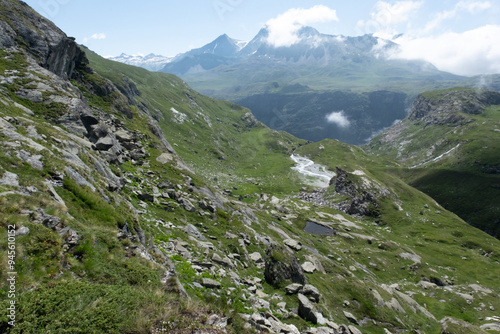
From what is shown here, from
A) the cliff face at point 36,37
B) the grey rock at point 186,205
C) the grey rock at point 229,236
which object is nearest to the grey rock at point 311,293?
the grey rock at point 229,236

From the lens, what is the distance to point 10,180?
1491cm

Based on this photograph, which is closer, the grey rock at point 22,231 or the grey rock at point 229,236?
the grey rock at point 22,231

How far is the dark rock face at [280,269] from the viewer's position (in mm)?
29917

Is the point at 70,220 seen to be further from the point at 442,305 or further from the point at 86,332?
the point at 442,305

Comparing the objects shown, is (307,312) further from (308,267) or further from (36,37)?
(36,37)

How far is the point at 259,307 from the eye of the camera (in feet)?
69.6

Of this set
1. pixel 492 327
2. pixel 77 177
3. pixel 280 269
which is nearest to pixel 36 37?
pixel 77 177

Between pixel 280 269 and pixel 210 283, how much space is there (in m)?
13.2

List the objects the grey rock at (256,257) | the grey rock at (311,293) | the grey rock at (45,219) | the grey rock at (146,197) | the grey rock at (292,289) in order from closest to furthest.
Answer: the grey rock at (45,219) < the grey rock at (292,289) < the grey rock at (311,293) < the grey rock at (146,197) < the grey rock at (256,257)

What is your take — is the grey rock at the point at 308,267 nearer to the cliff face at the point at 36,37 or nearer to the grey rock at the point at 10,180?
the grey rock at the point at 10,180

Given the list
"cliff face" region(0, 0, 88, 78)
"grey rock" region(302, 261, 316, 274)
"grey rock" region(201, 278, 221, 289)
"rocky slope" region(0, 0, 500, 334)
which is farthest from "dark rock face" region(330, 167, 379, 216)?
"cliff face" region(0, 0, 88, 78)

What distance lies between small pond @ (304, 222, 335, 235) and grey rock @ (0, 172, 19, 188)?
8627cm

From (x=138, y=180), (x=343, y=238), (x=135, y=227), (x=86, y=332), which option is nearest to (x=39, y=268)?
(x=86, y=332)

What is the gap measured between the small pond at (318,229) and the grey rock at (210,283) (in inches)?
2942
